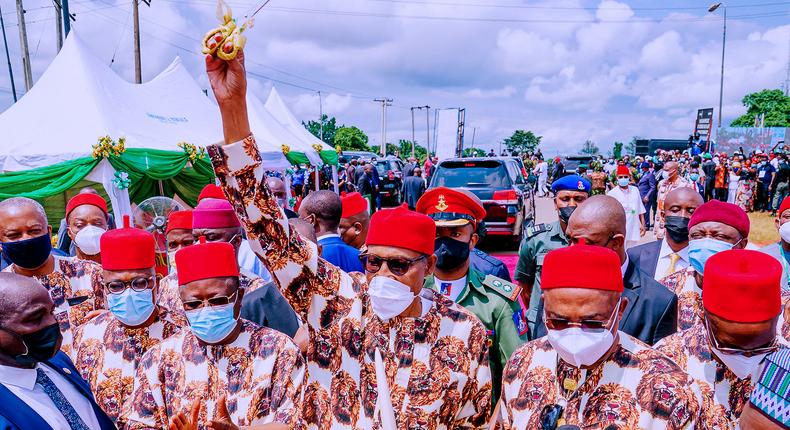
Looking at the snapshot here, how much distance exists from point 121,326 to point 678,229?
397cm

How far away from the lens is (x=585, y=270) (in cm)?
212

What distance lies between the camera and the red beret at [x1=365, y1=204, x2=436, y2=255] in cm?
238

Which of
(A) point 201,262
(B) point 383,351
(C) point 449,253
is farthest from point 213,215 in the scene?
(B) point 383,351

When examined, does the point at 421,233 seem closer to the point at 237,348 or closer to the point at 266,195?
the point at 266,195

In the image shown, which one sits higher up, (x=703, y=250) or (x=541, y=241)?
(x=703, y=250)

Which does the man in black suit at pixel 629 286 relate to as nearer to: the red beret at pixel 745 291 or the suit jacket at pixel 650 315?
the suit jacket at pixel 650 315

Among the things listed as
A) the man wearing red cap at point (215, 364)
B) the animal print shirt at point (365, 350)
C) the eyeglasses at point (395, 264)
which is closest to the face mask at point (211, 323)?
the man wearing red cap at point (215, 364)

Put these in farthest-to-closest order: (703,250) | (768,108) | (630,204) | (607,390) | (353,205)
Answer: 1. (768,108)
2. (630,204)
3. (353,205)
4. (703,250)
5. (607,390)

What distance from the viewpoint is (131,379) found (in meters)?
3.02

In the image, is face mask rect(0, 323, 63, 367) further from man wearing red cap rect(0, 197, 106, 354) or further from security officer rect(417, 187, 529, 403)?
security officer rect(417, 187, 529, 403)

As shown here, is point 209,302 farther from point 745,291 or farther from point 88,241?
point 88,241

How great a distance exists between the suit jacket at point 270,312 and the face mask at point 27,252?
158 cm

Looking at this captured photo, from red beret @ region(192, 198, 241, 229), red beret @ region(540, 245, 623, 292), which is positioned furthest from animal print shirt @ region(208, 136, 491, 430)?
red beret @ region(192, 198, 241, 229)

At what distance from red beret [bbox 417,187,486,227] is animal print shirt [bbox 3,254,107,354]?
239cm
